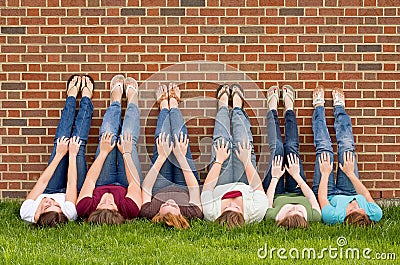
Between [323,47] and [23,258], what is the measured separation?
3.13m

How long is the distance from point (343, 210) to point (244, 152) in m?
0.96

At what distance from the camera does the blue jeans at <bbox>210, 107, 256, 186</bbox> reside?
18.1 ft

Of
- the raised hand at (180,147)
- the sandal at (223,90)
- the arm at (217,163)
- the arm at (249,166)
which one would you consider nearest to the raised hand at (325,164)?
the arm at (249,166)

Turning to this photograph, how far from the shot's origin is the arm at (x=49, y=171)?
5.31m

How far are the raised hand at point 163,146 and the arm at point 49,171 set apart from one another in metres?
0.78

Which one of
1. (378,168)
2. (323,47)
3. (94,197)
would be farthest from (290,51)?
(94,197)

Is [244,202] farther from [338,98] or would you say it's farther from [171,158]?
[338,98]

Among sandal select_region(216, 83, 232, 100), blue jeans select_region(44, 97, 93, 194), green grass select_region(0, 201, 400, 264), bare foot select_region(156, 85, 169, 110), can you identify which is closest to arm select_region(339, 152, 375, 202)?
green grass select_region(0, 201, 400, 264)

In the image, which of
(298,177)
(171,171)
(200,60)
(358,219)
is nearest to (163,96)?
(200,60)

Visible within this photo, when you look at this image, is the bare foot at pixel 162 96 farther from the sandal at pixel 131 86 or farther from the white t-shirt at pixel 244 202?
the white t-shirt at pixel 244 202

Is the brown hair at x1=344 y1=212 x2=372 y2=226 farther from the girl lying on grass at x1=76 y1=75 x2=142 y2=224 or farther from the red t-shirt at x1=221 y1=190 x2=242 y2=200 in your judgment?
the girl lying on grass at x1=76 y1=75 x2=142 y2=224

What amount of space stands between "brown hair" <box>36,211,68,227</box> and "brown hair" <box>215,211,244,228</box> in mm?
1170

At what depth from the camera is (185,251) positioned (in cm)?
421

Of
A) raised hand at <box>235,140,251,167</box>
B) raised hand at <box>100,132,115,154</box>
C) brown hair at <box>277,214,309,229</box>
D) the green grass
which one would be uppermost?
raised hand at <box>100,132,115,154</box>
